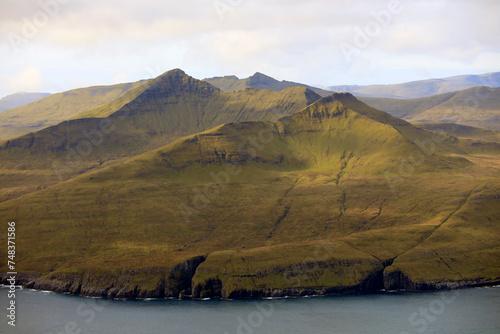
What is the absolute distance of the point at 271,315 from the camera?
490 ft

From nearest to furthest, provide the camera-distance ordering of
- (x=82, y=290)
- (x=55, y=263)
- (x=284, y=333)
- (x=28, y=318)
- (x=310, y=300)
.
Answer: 1. (x=284, y=333)
2. (x=28, y=318)
3. (x=310, y=300)
4. (x=82, y=290)
5. (x=55, y=263)

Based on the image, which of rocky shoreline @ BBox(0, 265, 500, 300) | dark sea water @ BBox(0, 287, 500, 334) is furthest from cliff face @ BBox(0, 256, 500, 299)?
dark sea water @ BBox(0, 287, 500, 334)

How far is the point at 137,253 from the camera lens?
650 feet

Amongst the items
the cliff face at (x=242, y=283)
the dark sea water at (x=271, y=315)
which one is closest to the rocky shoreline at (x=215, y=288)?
the cliff face at (x=242, y=283)

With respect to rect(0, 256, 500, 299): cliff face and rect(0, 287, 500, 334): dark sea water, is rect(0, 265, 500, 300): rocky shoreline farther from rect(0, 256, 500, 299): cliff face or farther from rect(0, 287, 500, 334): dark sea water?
rect(0, 287, 500, 334): dark sea water

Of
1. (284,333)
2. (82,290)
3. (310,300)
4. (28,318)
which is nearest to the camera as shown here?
(284,333)

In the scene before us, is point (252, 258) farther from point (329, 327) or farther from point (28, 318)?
point (28, 318)

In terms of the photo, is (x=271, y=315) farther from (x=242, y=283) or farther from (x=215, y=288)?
(x=215, y=288)

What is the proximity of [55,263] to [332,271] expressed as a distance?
100030mm

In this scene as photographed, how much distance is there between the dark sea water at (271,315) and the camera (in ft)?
459

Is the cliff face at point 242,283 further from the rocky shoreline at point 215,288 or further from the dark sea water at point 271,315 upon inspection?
the dark sea water at point 271,315

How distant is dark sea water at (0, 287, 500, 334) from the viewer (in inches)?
5507

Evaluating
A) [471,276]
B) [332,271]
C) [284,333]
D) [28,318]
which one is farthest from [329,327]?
[28,318]

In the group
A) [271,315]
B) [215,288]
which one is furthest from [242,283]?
[271,315]
